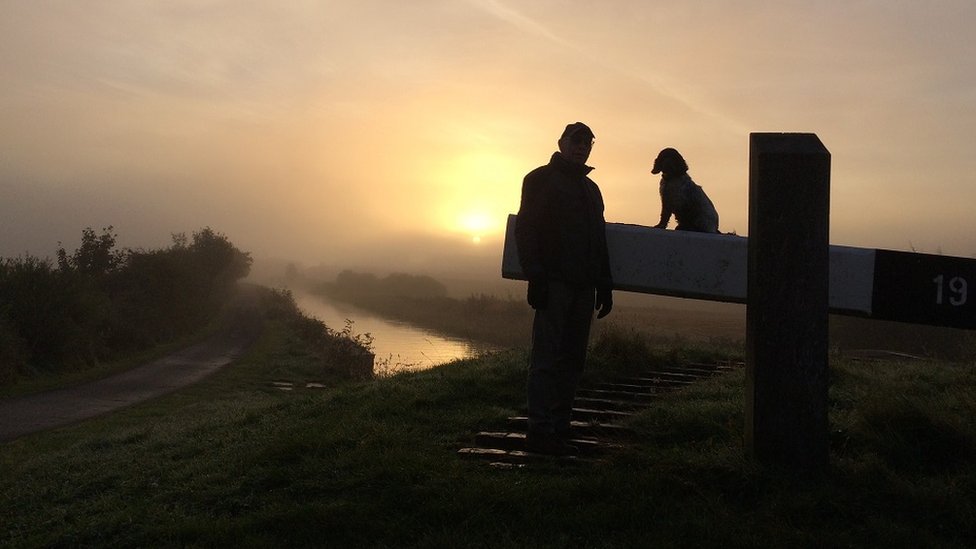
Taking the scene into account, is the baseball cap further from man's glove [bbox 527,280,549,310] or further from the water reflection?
the water reflection

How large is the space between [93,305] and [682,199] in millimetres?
23017

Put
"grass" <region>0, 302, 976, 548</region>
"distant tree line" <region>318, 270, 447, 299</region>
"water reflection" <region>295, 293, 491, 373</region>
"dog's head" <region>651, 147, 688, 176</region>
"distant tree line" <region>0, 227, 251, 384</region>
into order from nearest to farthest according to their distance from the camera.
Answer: "grass" <region>0, 302, 976, 548</region>
"dog's head" <region>651, 147, 688, 176</region>
"distant tree line" <region>0, 227, 251, 384</region>
"water reflection" <region>295, 293, 491, 373</region>
"distant tree line" <region>318, 270, 447, 299</region>

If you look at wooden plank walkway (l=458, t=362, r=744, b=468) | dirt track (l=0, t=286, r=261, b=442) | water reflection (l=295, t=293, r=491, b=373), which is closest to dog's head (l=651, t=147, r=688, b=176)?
wooden plank walkway (l=458, t=362, r=744, b=468)

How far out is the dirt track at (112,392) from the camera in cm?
1220

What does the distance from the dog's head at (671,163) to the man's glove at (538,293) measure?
257 centimetres

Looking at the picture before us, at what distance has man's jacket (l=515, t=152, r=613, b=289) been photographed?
4.22 m

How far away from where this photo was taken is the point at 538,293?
4098 mm

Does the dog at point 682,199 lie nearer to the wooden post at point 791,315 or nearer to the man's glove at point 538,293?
the man's glove at point 538,293

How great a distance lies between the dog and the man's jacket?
5.57ft

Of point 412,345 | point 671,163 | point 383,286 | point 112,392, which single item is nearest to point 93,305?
point 112,392

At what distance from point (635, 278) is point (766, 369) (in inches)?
54.0

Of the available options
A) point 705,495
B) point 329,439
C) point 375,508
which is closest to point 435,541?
point 375,508

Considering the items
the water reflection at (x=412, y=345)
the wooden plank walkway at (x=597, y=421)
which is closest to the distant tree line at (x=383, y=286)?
the water reflection at (x=412, y=345)

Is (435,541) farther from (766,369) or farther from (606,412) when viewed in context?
(606,412)
